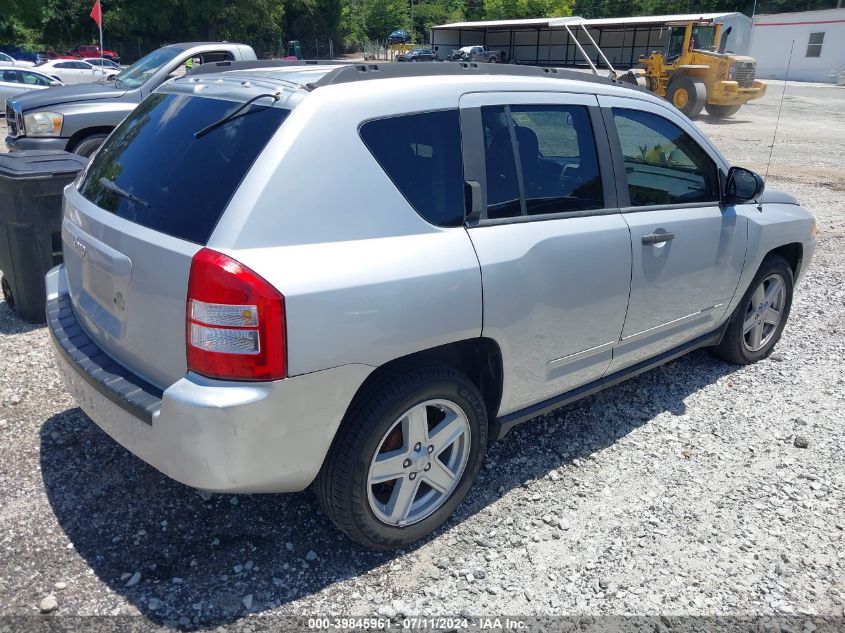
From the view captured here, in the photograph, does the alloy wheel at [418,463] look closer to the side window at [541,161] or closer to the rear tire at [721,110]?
the side window at [541,161]

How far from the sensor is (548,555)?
9.77 ft

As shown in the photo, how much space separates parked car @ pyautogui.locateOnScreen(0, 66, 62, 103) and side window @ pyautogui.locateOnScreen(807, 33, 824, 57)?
41.1 m

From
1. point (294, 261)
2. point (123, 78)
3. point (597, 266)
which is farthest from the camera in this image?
point (123, 78)

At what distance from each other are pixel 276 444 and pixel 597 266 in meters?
1.73

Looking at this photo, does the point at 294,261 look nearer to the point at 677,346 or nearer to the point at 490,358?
the point at 490,358

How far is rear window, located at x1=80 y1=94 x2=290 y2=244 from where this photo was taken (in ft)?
8.01

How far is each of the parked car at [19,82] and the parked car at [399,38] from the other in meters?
48.9

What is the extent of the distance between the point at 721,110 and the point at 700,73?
1.66 metres

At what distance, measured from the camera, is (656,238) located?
3529 mm

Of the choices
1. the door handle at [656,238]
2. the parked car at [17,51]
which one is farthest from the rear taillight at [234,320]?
the parked car at [17,51]

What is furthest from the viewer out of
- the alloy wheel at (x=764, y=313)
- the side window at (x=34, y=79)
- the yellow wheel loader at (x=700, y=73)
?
the yellow wheel loader at (x=700, y=73)

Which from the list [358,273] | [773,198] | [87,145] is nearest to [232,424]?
[358,273]

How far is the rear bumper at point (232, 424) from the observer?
2.30 m

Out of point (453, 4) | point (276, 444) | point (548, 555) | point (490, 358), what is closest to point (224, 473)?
point (276, 444)
